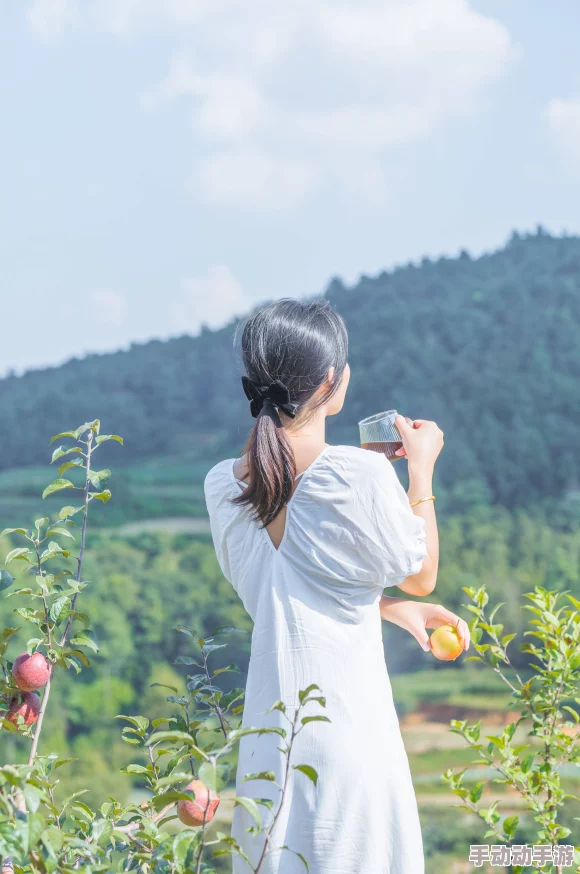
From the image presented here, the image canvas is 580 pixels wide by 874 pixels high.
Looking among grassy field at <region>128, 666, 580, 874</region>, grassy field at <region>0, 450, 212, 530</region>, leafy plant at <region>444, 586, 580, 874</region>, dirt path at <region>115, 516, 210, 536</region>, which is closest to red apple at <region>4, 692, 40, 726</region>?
leafy plant at <region>444, 586, 580, 874</region>

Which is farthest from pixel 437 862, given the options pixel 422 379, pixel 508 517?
pixel 422 379

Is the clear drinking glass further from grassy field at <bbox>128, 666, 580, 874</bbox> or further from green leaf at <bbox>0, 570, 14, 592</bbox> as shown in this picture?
grassy field at <bbox>128, 666, 580, 874</bbox>

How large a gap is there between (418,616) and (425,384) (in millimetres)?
12972

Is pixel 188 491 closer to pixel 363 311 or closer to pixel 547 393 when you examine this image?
pixel 363 311

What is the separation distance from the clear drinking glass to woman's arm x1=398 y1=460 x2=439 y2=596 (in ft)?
0.14

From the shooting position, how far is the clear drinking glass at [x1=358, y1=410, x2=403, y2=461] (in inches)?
43.4

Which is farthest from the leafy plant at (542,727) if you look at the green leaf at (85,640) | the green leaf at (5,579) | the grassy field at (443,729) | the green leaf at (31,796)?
the grassy field at (443,729)

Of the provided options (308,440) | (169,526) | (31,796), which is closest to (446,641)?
(308,440)

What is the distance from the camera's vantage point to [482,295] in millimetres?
15219

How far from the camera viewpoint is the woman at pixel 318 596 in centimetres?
92

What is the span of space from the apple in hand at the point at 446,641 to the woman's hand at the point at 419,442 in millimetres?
214

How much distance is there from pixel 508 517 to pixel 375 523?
12059 millimetres

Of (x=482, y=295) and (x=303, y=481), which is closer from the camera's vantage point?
(x=303, y=481)

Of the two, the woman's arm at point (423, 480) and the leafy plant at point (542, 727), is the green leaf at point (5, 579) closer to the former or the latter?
the woman's arm at point (423, 480)
